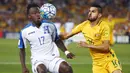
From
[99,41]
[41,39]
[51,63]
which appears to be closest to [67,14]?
[99,41]

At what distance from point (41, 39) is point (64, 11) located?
32743 millimetres

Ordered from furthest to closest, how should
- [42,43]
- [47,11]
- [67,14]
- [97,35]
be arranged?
[67,14], [97,35], [47,11], [42,43]

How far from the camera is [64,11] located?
42000 millimetres

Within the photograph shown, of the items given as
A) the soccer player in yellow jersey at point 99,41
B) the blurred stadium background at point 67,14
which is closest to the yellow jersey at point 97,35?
the soccer player in yellow jersey at point 99,41

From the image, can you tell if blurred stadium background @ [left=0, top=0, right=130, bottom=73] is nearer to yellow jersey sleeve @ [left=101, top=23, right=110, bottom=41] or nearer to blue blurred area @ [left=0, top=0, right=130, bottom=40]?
blue blurred area @ [left=0, top=0, right=130, bottom=40]

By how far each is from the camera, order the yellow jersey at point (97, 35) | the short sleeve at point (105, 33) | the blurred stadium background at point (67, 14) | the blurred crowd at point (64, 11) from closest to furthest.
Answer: the short sleeve at point (105, 33), the yellow jersey at point (97, 35), the blurred stadium background at point (67, 14), the blurred crowd at point (64, 11)

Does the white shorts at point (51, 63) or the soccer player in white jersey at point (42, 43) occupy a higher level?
the soccer player in white jersey at point (42, 43)

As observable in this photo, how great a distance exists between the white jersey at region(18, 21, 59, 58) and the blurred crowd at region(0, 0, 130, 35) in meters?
29.4

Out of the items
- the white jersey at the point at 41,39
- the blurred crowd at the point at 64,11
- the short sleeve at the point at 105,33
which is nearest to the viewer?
the white jersey at the point at 41,39

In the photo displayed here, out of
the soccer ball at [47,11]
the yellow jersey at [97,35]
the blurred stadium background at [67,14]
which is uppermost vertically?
the soccer ball at [47,11]

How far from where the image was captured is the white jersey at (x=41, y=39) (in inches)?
366

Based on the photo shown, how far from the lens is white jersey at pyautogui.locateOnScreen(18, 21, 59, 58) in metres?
9.30

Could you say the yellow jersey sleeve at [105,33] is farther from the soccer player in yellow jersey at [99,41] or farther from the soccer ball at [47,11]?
the soccer ball at [47,11]

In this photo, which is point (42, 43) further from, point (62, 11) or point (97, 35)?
point (62, 11)
